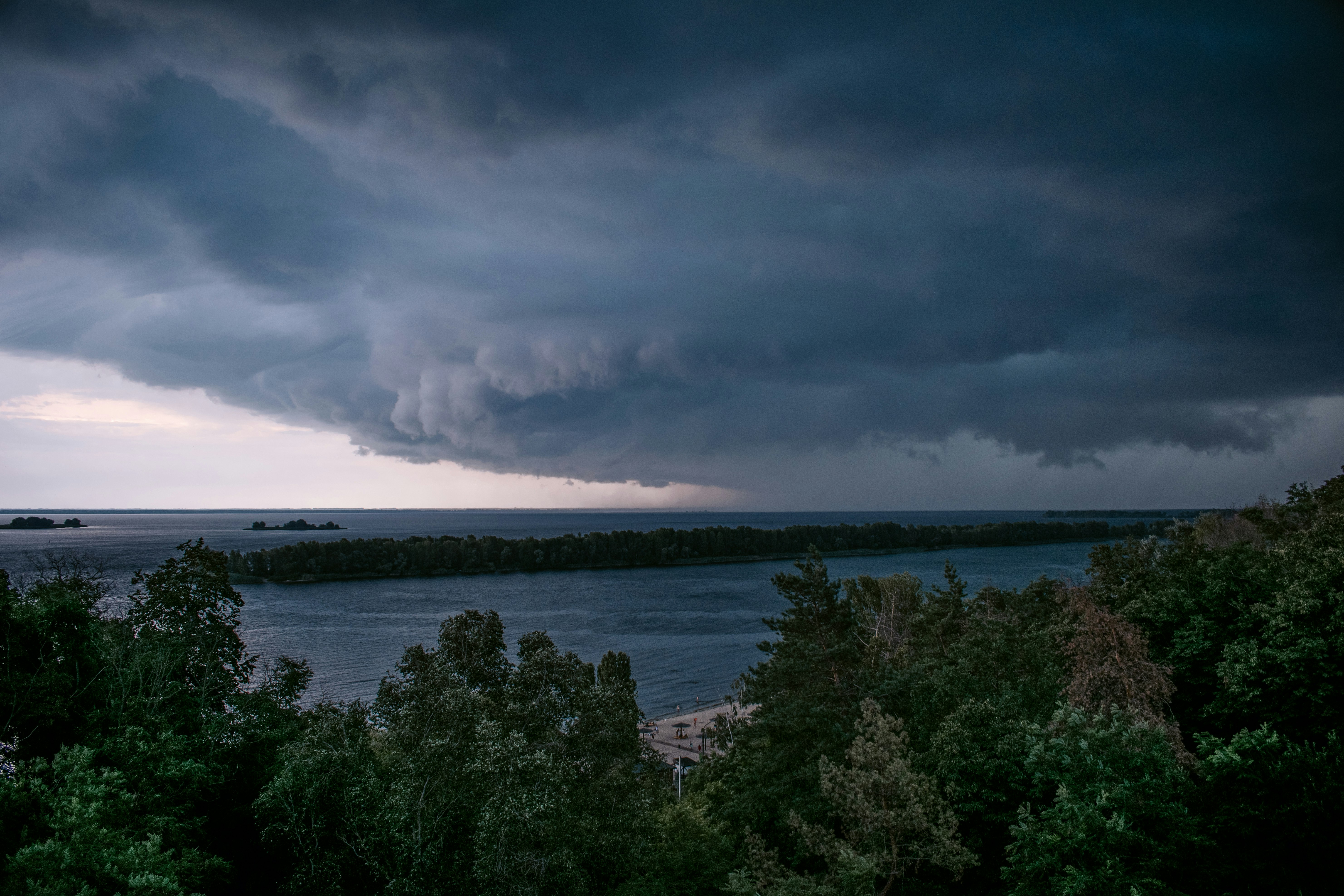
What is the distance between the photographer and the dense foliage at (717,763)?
47.0 ft

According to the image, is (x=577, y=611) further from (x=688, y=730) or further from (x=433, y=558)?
(x=433, y=558)

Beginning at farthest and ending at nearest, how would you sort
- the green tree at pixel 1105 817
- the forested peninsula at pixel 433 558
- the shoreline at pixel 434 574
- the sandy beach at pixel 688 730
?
the forested peninsula at pixel 433 558, the shoreline at pixel 434 574, the sandy beach at pixel 688 730, the green tree at pixel 1105 817

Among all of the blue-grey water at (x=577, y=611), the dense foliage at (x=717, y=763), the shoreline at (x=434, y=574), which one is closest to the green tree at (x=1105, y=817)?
the dense foliage at (x=717, y=763)

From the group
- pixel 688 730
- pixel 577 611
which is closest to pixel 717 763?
pixel 688 730

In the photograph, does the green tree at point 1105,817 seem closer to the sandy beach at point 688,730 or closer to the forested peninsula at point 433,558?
the sandy beach at point 688,730

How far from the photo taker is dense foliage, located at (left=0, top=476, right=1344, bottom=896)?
14.3 metres

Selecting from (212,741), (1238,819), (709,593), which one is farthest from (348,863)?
(709,593)

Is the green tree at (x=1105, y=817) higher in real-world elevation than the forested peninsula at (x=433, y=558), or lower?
higher

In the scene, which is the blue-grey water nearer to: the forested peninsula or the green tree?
the forested peninsula

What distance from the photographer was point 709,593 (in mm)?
135000

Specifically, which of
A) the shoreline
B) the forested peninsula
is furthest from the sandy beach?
the forested peninsula

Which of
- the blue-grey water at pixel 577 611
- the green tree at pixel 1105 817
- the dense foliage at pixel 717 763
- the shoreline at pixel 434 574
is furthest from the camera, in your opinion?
the shoreline at pixel 434 574

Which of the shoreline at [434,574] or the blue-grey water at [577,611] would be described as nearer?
the blue-grey water at [577,611]

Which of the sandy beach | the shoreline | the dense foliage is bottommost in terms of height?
the shoreline
